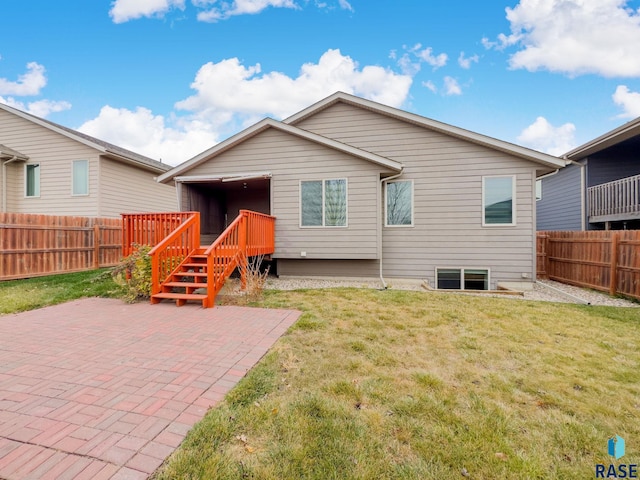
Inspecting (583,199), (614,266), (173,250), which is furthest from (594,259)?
(173,250)

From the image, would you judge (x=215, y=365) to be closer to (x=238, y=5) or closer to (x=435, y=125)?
(x=435, y=125)

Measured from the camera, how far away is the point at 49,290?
6.99 m

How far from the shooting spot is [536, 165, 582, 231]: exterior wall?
44.3 ft

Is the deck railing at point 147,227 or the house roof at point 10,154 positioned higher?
the house roof at point 10,154

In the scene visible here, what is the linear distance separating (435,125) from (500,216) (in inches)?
130

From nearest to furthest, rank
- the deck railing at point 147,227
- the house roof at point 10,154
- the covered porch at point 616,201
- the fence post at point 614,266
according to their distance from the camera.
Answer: the deck railing at point 147,227 → the fence post at point 614,266 → the covered porch at point 616,201 → the house roof at point 10,154

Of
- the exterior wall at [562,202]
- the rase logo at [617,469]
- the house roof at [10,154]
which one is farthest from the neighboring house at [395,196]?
the house roof at [10,154]

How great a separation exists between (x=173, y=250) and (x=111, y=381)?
4.12 metres

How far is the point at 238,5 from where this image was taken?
12000 millimetres

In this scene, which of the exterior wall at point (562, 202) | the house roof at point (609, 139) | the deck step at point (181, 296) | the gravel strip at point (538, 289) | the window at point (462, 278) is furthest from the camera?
the exterior wall at point (562, 202)

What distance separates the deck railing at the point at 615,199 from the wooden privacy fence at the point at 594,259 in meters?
3.15

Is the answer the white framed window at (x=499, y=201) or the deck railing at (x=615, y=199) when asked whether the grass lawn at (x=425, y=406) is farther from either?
the deck railing at (x=615, y=199)

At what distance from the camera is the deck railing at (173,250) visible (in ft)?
20.1

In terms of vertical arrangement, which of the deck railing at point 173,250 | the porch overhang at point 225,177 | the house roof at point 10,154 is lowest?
the deck railing at point 173,250
